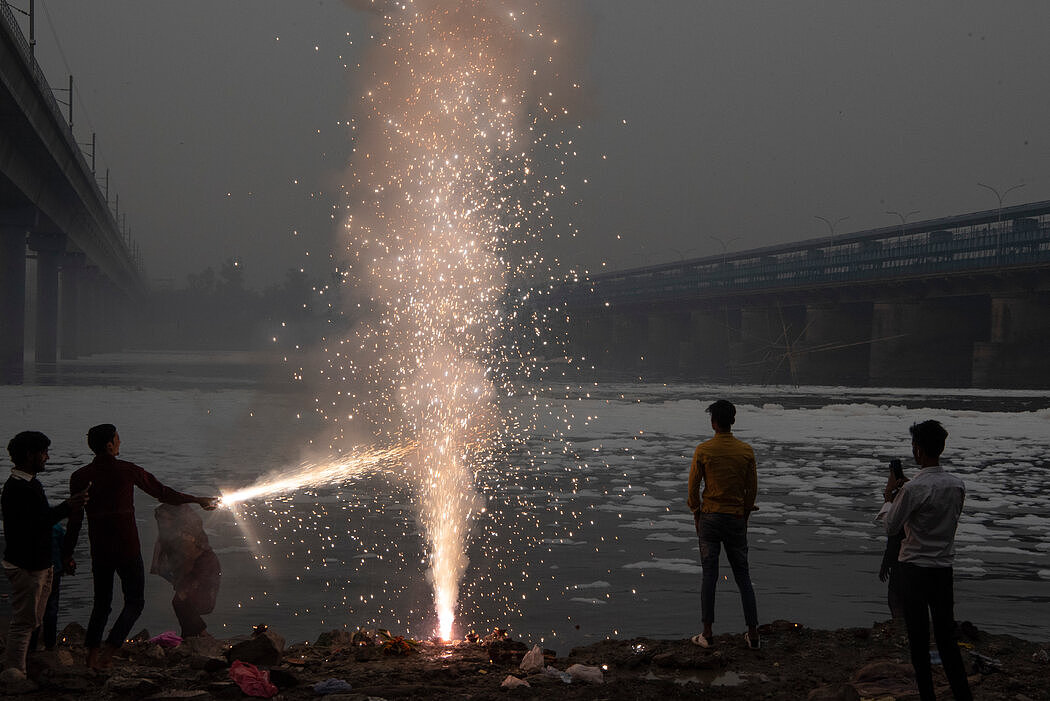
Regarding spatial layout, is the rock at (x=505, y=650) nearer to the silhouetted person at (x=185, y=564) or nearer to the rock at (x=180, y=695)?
the rock at (x=180, y=695)

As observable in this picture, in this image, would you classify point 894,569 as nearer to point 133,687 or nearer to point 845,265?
point 133,687

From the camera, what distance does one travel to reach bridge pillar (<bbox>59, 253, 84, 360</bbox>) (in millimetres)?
83875

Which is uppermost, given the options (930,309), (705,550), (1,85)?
(1,85)

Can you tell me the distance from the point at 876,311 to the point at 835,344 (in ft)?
18.2

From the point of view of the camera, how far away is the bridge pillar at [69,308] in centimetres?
8388

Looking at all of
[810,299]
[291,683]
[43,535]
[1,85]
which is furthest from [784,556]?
[810,299]

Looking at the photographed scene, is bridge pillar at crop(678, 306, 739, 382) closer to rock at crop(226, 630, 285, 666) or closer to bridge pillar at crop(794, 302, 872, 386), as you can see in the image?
bridge pillar at crop(794, 302, 872, 386)

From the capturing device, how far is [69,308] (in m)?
86.6

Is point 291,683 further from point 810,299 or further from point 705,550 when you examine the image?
point 810,299

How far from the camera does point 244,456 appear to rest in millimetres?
19266

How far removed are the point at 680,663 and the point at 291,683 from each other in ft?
8.22

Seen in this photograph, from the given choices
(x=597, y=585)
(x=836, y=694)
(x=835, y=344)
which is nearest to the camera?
(x=836, y=694)

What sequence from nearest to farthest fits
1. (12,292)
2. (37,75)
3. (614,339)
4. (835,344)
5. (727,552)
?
(727,552) → (37,75) → (12,292) → (835,344) → (614,339)

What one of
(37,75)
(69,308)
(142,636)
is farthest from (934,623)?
(69,308)
